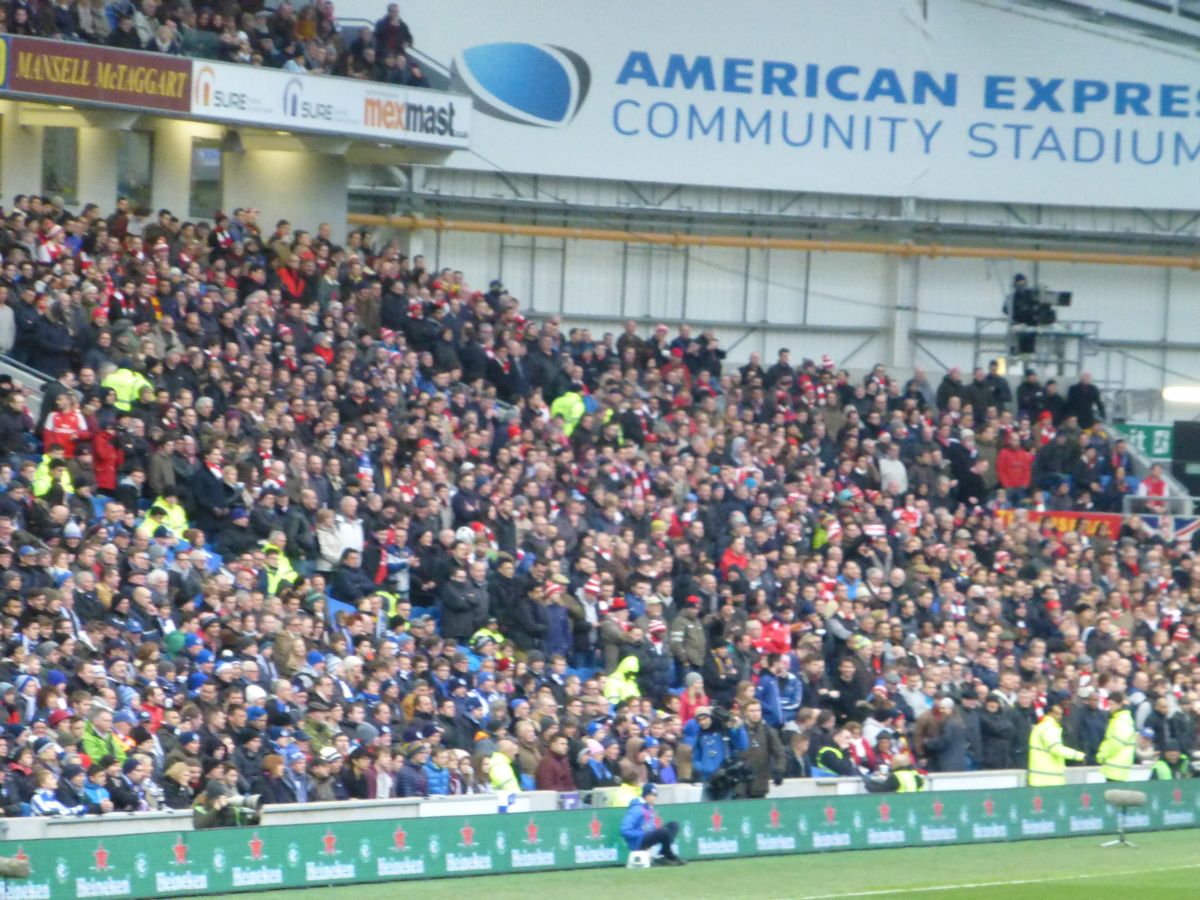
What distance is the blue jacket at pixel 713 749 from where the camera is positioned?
22.4 m

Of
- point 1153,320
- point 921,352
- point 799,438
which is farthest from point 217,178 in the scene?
point 1153,320

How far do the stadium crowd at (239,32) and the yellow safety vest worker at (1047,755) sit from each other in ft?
41.1

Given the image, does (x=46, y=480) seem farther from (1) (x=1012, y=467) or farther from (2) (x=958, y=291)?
(2) (x=958, y=291)

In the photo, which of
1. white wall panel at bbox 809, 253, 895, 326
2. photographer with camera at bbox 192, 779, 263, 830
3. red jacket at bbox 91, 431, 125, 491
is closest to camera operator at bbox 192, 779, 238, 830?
photographer with camera at bbox 192, 779, 263, 830

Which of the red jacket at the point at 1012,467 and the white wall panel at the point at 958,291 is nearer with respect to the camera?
the red jacket at the point at 1012,467

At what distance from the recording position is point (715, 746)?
22.5 metres

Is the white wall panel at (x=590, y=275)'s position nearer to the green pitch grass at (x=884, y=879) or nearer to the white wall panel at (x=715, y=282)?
the white wall panel at (x=715, y=282)

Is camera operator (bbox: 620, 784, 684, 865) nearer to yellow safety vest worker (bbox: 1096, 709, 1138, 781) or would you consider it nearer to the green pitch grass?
A: the green pitch grass

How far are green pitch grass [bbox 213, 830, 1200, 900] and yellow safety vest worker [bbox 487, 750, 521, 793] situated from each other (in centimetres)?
116

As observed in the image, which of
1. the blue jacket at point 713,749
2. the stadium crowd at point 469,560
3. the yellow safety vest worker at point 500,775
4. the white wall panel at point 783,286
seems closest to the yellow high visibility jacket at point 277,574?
the stadium crowd at point 469,560

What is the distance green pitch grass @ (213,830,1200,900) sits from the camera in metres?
18.6

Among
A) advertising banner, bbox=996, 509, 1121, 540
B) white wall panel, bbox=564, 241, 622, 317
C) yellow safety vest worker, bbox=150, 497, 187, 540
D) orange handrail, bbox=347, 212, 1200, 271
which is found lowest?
yellow safety vest worker, bbox=150, 497, 187, 540

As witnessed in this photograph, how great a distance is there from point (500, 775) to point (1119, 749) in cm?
831

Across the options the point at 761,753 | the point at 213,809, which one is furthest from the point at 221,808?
the point at 761,753
